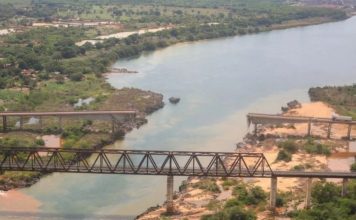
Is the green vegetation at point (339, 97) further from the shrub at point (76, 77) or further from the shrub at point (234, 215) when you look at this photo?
the shrub at point (234, 215)

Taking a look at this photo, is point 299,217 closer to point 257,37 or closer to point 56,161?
point 56,161

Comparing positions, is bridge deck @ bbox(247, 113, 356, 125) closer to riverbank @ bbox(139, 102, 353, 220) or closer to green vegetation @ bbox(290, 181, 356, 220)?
riverbank @ bbox(139, 102, 353, 220)

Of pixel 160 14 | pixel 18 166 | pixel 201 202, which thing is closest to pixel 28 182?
pixel 18 166

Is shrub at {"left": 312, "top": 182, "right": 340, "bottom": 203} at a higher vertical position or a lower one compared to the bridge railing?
lower

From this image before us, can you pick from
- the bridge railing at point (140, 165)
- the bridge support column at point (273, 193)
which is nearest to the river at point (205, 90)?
the bridge railing at point (140, 165)

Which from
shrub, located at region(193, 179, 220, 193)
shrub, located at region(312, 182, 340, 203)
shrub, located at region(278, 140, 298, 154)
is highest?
shrub, located at region(312, 182, 340, 203)

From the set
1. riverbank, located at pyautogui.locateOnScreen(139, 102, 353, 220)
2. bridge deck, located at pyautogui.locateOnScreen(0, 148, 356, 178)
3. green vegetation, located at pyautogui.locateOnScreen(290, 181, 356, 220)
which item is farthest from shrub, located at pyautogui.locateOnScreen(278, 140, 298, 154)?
bridge deck, located at pyautogui.locateOnScreen(0, 148, 356, 178)
